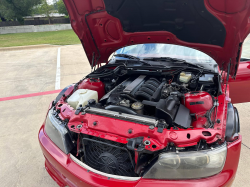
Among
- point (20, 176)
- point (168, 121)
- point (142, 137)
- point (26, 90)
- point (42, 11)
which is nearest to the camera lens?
point (142, 137)

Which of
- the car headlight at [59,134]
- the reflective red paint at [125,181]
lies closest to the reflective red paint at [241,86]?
the reflective red paint at [125,181]

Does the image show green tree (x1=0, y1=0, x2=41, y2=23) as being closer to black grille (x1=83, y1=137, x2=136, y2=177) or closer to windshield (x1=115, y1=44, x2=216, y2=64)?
windshield (x1=115, y1=44, x2=216, y2=64)

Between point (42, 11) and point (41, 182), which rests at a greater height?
point (42, 11)

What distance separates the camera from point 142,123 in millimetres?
1469

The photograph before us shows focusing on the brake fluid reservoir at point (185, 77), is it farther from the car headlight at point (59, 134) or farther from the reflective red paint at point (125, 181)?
the car headlight at point (59, 134)

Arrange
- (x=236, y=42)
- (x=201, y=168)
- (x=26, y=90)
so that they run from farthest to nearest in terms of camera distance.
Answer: (x=26, y=90), (x=236, y=42), (x=201, y=168)

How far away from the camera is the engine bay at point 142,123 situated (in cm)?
135

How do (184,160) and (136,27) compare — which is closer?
(184,160)

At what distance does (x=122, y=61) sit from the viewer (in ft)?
8.85

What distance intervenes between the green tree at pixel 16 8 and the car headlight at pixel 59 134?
33.7 meters

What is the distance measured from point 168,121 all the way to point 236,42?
1199mm

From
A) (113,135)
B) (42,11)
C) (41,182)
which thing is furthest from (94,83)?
(42,11)

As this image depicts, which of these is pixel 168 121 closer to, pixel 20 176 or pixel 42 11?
pixel 20 176

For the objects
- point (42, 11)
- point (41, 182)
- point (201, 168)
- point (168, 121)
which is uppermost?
point (42, 11)
